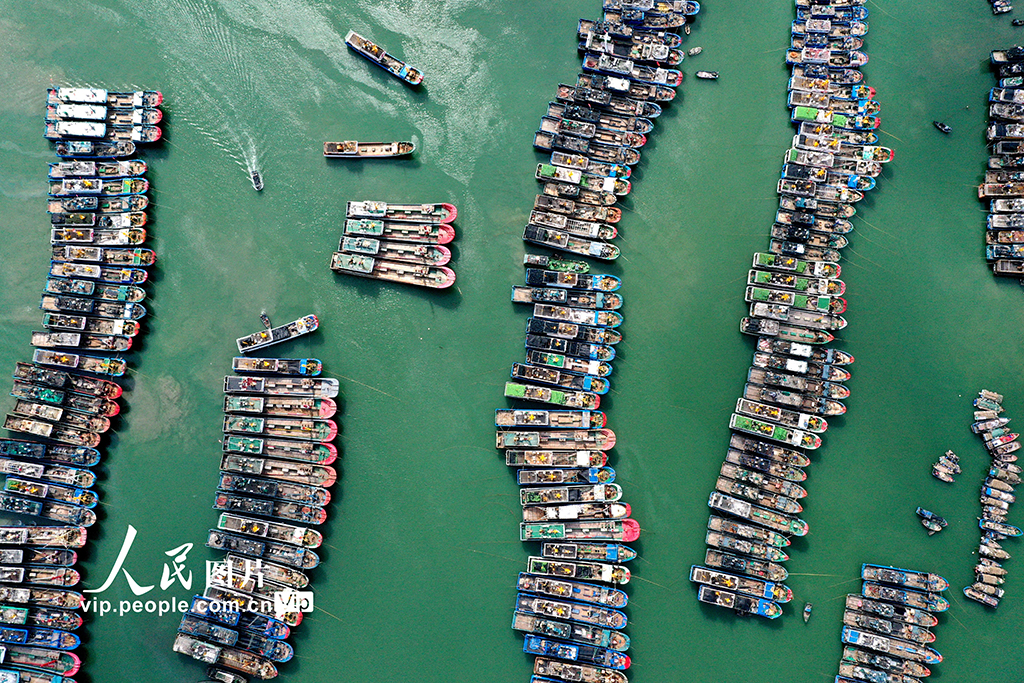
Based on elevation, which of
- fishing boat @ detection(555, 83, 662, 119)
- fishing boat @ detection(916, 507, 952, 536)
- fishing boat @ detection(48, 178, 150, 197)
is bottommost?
fishing boat @ detection(916, 507, 952, 536)

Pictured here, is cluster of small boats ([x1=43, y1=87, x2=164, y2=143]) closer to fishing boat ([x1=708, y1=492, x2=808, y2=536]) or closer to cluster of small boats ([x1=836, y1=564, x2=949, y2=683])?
fishing boat ([x1=708, y1=492, x2=808, y2=536])

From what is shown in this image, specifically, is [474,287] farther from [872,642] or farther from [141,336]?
[872,642]

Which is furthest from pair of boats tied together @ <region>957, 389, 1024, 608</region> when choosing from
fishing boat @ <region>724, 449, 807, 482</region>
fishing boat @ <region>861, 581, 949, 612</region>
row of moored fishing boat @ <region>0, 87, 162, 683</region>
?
row of moored fishing boat @ <region>0, 87, 162, 683</region>

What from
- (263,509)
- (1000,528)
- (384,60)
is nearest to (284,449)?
(263,509)

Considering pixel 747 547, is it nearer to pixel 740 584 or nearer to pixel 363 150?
pixel 740 584

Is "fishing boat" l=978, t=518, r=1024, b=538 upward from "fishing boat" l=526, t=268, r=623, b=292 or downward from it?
downward

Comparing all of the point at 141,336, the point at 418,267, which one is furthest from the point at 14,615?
the point at 418,267
